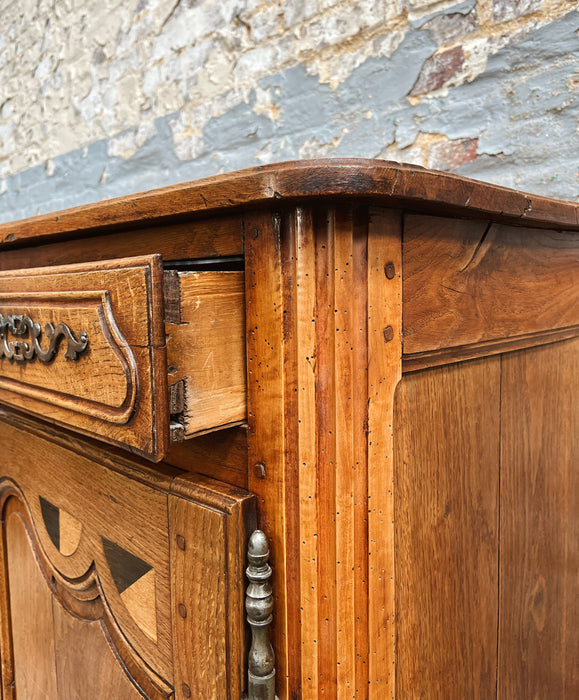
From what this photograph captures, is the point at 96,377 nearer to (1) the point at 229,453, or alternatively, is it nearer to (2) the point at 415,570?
(1) the point at 229,453

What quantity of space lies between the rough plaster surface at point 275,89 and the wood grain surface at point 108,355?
0.92 metres

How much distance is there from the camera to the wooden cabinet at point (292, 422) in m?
0.44

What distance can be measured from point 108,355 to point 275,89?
4.18 feet

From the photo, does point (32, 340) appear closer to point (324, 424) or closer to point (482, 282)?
point (324, 424)

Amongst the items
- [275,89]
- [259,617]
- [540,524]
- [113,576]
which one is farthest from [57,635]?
[275,89]

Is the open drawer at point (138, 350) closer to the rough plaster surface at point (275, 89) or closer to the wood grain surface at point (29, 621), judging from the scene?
the wood grain surface at point (29, 621)

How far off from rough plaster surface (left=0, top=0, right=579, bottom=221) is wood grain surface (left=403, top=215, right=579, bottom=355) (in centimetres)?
38

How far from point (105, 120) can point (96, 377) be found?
6.14 feet

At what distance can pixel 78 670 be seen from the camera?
2.31 ft

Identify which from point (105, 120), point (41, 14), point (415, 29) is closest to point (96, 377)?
point (415, 29)

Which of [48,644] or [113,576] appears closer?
[113,576]

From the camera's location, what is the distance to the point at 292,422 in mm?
459

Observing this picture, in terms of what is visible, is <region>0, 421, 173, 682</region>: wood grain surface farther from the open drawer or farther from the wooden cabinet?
the open drawer

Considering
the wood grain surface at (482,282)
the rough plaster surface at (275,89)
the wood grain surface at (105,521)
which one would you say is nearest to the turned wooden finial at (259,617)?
the wood grain surface at (105,521)
